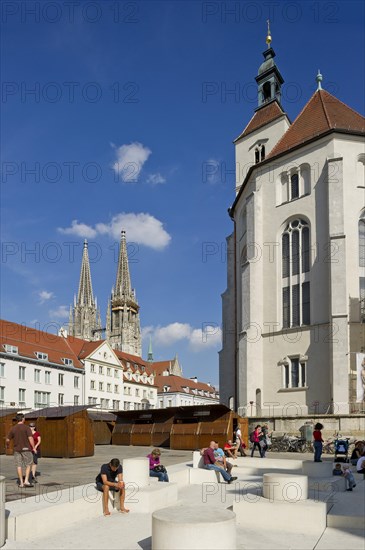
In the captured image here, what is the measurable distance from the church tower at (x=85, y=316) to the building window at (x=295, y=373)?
105538 millimetres

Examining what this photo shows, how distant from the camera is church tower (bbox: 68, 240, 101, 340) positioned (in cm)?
13588

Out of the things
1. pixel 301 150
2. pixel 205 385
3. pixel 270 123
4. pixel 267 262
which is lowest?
pixel 205 385

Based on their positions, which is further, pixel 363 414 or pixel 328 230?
pixel 328 230

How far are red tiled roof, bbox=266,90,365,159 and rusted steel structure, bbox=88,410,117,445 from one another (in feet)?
65.1

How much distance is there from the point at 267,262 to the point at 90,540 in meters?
28.1

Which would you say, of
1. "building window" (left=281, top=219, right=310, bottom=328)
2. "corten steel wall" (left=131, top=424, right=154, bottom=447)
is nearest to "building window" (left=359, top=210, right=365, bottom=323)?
"building window" (left=281, top=219, right=310, bottom=328)

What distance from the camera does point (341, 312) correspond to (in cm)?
2978

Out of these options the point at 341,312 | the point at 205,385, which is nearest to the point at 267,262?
the point at 341,312

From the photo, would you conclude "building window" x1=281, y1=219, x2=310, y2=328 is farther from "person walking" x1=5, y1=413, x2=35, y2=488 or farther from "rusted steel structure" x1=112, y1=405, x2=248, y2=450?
"person walking" x1=5, y1=413, x2=35, y2=488

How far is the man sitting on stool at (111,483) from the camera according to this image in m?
10.4

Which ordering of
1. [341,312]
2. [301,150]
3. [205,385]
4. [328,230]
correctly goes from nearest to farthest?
[341,312] → [328,230] → [301,150] → [205,385]

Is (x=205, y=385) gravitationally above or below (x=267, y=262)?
below

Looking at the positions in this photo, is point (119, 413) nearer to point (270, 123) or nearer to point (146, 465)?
point (146, 465)

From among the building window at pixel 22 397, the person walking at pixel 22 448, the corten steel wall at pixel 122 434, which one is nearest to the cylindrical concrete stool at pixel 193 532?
the person walking at pixel 22 448
